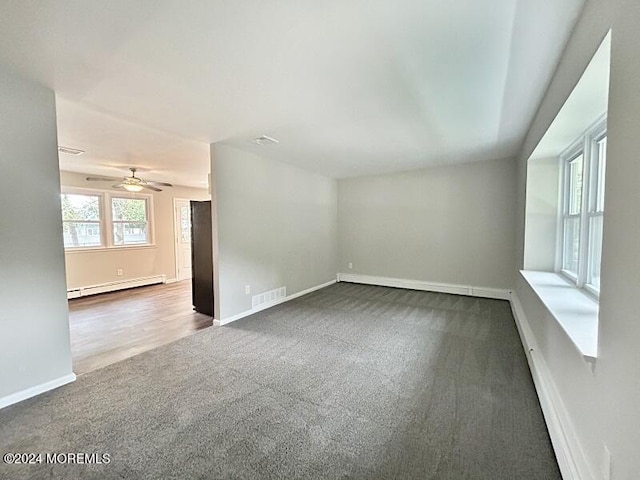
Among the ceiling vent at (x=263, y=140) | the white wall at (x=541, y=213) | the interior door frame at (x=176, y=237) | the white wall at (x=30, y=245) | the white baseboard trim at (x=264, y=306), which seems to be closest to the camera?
the white wall at (x=30, y=245)

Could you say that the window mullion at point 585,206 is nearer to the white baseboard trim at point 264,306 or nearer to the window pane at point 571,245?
the window pane at point 571,245

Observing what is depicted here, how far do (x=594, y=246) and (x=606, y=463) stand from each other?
5.51ft

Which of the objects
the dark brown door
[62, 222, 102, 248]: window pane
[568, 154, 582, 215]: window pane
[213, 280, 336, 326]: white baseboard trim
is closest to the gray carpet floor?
[213, 280, 336, 326]: white baseboard trim

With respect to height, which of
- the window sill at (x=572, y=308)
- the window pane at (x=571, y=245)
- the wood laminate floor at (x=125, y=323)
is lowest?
the wood laminate floor at (x=125, y=323)

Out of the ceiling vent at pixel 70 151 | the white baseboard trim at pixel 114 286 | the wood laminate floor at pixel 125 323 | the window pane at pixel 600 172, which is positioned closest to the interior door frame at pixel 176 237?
the white baseboard trim at pixel 114 286

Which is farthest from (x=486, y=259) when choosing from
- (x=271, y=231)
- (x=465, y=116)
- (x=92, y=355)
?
(x=92, y=355)

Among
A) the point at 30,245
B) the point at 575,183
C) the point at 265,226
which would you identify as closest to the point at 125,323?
the point at 30,245

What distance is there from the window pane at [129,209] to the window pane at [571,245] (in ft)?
24.2

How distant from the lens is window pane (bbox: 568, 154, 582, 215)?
109 inches

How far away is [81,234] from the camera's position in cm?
545

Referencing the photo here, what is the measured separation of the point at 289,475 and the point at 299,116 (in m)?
2.81

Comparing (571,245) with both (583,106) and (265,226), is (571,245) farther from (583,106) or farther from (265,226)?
(265,226)

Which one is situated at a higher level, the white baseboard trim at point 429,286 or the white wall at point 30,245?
the white wall at point 30,245

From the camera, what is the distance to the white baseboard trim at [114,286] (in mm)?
A: 5316
